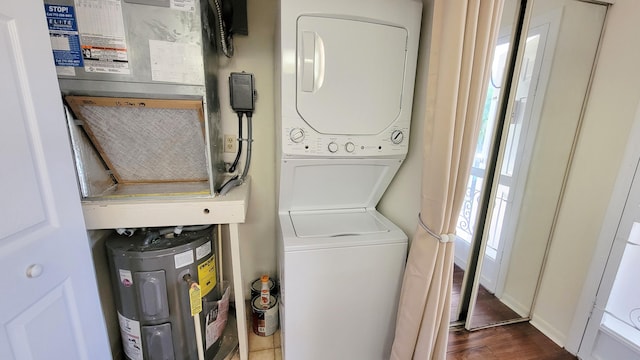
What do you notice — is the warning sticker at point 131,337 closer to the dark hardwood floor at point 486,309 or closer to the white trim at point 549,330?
the dark hardwood floor at point 486,309

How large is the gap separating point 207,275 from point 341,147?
1.00 meters

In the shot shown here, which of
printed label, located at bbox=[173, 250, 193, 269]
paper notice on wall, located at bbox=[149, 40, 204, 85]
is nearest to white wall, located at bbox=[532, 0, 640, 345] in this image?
paper notice on wall, located at bbox=[149, 40, 204, 85]

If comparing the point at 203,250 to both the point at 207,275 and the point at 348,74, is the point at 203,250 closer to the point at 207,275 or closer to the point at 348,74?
the point at 207,275

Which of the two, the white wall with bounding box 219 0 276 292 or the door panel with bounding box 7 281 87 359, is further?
the white wall with bounding box 219 0 276 292

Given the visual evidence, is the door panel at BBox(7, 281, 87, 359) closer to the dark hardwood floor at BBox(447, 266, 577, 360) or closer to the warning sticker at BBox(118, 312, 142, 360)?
the warning sticker at BBox(118, 312, 142, 360)

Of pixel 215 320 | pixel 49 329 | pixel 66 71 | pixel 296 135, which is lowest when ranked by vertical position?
pixel 215 320

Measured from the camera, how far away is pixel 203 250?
4.24 feet

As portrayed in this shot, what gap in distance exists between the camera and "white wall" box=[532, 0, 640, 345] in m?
1.36

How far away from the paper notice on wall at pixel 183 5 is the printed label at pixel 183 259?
3.48 ft

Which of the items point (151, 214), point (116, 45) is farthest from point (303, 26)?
point (151, 214)

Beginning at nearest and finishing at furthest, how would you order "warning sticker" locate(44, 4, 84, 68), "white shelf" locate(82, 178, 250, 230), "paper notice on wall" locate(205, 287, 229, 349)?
1. "warning sticker" locate(44, 4, 84, 68)
2. "white shelf" locate(82, 178, 250, 230)
3. "paper notice on wall" locate(205, 287, 229, 349)

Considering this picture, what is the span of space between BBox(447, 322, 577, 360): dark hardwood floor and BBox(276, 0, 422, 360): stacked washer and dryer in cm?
66

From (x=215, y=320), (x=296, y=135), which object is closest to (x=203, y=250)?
(x=215, y=320)

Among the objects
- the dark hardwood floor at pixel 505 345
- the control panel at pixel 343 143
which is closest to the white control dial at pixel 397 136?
the control panel at pixel 343 143
